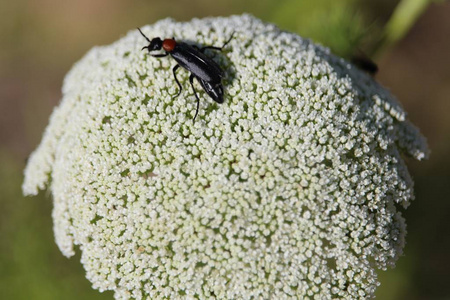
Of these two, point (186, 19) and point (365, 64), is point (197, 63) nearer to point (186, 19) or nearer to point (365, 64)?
point (365, 64)

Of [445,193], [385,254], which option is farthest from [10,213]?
[445,193]

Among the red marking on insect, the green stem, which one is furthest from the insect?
the green stem

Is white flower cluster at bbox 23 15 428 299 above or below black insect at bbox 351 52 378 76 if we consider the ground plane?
below

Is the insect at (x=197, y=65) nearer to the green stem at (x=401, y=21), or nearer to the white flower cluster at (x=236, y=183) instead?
the white flower cluster at (x=236, y=183)

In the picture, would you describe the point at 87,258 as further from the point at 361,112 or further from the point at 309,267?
the point at 361,112

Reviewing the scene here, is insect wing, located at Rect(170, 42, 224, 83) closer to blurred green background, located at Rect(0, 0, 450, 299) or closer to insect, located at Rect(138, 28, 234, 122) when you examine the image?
insect, located at Rect(138, 28, 234, 122)

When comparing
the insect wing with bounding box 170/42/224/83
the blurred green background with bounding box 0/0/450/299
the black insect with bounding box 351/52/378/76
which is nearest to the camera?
the insect wing with bounding box 170/42/224/83
